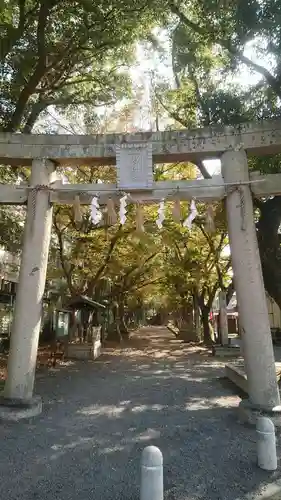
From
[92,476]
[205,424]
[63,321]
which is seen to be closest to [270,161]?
[205,424]

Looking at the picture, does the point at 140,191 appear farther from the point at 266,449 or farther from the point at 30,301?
the point at 266,449

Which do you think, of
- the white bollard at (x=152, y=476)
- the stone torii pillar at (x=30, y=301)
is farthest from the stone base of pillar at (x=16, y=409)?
the white bollard at (x=152, y=476)

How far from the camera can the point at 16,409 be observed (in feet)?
24.4

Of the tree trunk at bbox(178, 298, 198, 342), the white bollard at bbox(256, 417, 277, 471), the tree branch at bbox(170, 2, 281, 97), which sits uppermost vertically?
the tree branch at bbox(170, 2, 281, 97)

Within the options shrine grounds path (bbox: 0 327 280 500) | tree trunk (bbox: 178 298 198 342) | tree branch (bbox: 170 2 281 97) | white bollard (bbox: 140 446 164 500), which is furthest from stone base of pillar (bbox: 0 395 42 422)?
tree trunk (bbox: 178 298 198 342)

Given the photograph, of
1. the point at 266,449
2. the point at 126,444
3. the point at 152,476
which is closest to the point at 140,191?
the point at 126,444

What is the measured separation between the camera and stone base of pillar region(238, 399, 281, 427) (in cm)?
683

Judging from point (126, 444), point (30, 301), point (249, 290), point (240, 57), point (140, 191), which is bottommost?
point (126, 444)

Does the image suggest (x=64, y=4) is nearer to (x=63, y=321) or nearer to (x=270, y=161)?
(x=270, y=161)

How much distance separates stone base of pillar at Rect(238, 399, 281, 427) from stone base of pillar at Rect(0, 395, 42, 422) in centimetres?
413

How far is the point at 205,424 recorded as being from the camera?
7.29 meters

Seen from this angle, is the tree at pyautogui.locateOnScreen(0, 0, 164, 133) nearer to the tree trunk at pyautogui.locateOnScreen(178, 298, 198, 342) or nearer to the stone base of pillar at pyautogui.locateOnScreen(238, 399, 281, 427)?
the stone base of pillar at pyautogui.locateOnScreen(238, 399, 281, 427)

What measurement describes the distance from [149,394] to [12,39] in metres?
10.8

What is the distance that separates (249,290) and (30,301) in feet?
14.6
